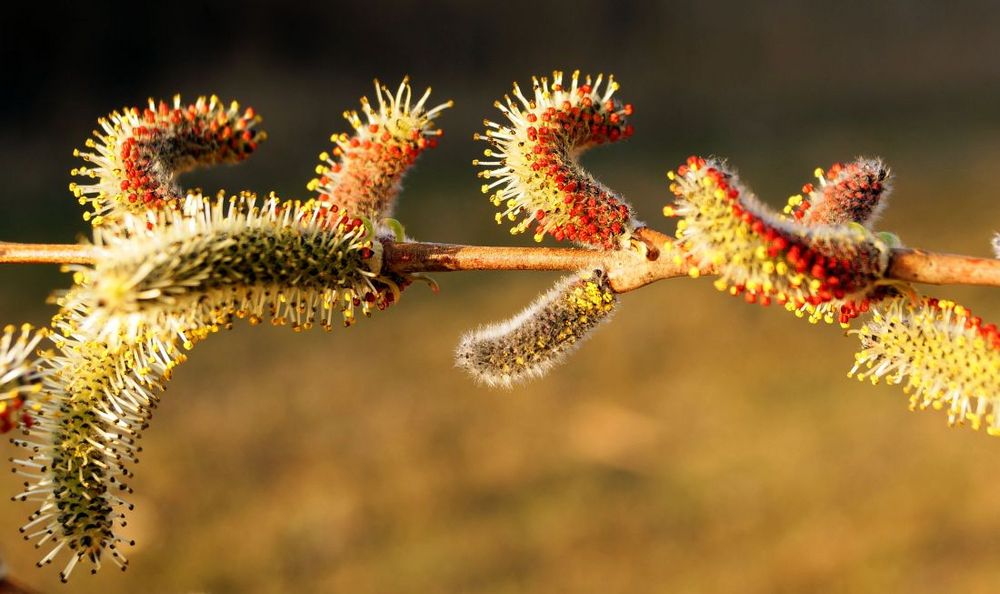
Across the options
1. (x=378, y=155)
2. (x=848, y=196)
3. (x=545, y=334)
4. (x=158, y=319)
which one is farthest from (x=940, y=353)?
(x=158, y=319)

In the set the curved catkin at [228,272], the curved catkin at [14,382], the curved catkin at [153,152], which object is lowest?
the curved catkin at [14,382]

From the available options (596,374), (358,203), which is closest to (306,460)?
(596,374)

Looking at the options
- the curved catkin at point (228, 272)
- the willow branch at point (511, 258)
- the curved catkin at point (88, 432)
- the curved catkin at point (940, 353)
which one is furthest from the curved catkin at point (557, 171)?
the curved catkin at point (88, 432)

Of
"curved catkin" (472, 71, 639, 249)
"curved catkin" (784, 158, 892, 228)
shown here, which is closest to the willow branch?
"curved catkin" (472, 71, 639, 249)

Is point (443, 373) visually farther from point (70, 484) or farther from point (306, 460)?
point (70, 484)

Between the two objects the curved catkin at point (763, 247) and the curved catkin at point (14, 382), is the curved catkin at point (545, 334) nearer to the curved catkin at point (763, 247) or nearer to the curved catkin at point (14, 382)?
the curved catkin at point (763, 247)

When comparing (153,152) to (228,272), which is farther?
(153,152)

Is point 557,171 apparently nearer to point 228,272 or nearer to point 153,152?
point 228,272
